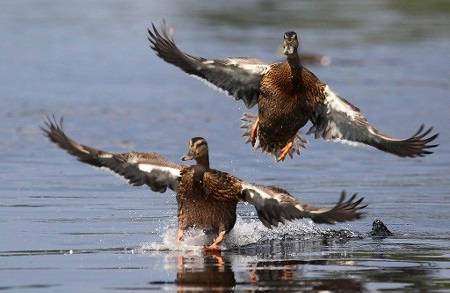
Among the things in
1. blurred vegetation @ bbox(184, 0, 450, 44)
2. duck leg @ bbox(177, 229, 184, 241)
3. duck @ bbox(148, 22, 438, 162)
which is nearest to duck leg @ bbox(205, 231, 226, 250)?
duck leg @ bbox(177, 229, 184, 241)

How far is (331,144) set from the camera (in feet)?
60.5

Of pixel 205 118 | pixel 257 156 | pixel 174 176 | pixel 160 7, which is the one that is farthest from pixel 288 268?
pixel 160 7

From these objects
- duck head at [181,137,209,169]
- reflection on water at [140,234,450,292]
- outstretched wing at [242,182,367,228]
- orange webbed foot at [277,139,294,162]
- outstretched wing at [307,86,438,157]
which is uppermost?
outstretched wing at [307,86,438,157]

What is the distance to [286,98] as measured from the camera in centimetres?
1286

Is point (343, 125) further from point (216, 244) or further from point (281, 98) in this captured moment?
point (216, 244)

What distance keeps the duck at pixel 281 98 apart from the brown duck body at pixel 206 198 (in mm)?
1284

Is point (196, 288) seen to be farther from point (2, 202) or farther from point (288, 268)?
point (2, 202)

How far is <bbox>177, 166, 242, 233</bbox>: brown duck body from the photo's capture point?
11.9 m

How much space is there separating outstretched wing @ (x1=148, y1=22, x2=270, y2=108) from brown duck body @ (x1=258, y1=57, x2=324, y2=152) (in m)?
0.16

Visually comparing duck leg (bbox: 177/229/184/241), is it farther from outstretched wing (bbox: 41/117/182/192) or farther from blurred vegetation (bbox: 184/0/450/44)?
blurred vegetation (bbox: 184/0/450/44)

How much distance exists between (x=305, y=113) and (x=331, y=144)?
5521 mm

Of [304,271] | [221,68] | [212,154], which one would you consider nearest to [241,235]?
[221,68]

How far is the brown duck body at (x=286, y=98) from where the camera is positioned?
12.8 m

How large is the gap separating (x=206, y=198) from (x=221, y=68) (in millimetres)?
1758
